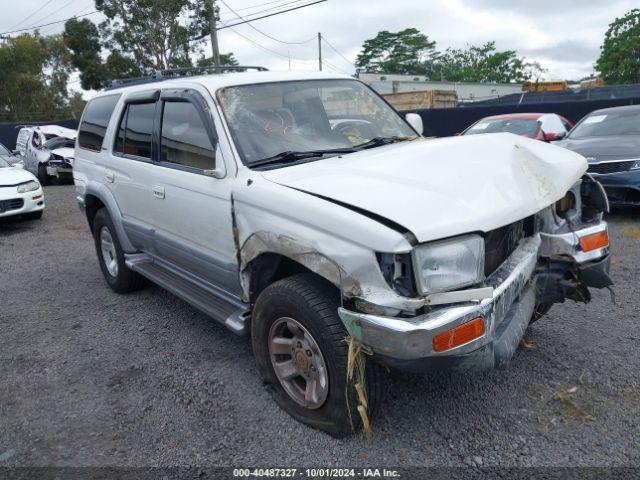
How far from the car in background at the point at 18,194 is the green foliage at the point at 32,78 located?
136ft

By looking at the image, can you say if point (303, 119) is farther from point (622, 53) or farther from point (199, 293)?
point (622, 53)

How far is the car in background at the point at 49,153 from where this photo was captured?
1451 cm

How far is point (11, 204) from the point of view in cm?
864

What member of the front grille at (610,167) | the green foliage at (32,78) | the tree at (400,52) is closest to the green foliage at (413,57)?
the tree at (400,52)

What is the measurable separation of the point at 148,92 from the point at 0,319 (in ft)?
8.40

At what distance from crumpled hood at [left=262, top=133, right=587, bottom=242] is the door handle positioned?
1.16 m

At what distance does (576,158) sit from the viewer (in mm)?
3316

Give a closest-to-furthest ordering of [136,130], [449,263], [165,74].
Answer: [449,263], [136,130], [165,74]

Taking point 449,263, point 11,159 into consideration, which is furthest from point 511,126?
point 11,159

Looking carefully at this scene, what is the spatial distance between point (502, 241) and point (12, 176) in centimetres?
877

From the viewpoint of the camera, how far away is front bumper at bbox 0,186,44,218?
336 inches

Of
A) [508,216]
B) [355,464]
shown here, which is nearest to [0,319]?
[355,464]

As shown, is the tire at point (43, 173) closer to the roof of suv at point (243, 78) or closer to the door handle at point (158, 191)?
the roof of suv at point (243, 78)

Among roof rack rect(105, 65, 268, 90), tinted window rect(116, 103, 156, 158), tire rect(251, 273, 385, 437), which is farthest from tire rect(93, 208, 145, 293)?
tire rect(251, 273, 385, 437)
